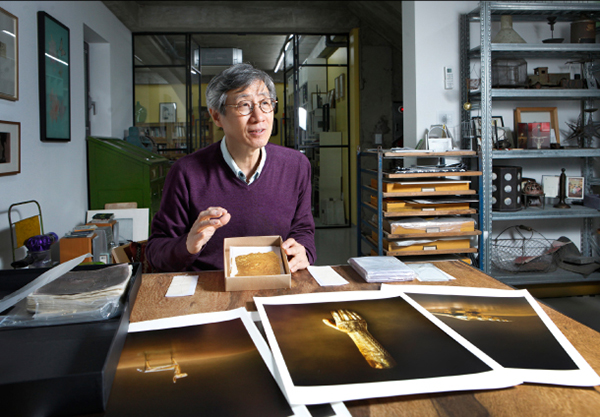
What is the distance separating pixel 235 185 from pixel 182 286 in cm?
55

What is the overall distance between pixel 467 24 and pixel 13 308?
369 cm

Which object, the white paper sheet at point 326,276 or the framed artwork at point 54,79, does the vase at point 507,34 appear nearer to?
the white paper sheet at point 326,276

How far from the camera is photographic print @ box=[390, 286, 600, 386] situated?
679 mm

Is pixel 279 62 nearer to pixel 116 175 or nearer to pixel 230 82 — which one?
pixel 116 175

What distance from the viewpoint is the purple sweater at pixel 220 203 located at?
5.05ft

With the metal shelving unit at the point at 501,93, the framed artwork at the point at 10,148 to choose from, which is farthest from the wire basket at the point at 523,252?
the framed artwork at the point at 10,148

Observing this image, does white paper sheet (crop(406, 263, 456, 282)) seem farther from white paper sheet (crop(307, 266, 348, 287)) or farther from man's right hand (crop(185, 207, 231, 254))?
man's right hand (crop(185, 207, 231, 254))

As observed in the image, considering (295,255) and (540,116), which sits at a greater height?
(540,116)

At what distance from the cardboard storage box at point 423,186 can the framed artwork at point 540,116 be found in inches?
41.4

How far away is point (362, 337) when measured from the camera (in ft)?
2.55

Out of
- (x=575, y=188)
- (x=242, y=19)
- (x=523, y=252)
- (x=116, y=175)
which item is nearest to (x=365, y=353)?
(x=523, y=252)

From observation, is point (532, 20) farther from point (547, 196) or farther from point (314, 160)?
point (314, 160)

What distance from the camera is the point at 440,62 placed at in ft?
11.7

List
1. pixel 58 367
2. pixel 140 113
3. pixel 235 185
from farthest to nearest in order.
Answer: pixel 140 113 < pixel 235 185 < pixel 58 367
